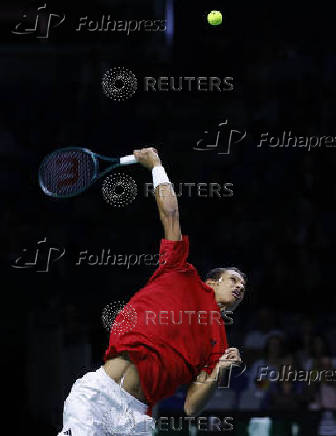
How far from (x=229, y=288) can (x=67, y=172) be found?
1390mm

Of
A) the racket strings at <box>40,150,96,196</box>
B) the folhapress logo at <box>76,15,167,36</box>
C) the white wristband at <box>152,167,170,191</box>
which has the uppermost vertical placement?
the folhapress logo at <box>76,15,167,36</box>

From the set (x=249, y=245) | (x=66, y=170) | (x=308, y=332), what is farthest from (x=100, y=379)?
(x=249, y=245)

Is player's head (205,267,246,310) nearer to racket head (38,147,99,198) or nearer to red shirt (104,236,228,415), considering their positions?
red shirt (104,236,228,415)

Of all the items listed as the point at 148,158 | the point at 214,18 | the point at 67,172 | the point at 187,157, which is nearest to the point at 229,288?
the point at 148,158

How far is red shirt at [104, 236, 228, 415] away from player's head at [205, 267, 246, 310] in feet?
0.17

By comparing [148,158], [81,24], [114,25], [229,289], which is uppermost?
[81,24]

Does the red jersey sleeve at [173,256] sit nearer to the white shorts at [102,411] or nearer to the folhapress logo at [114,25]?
the white shorts at [102,411]

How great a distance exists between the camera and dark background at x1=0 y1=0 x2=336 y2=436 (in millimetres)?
9734

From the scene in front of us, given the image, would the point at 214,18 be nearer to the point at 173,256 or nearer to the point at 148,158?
the point at 148,158

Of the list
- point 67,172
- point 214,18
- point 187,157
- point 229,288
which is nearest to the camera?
point 229,288

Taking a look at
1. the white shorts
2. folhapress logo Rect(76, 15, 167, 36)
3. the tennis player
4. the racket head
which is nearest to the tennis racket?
the racket head

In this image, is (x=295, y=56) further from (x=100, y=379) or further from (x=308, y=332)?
(x=100, y=379)

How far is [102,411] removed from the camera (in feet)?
20.0

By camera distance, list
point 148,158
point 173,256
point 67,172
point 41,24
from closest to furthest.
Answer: point 173,256 → point 148,158 → point 67,172 → point 41,24
